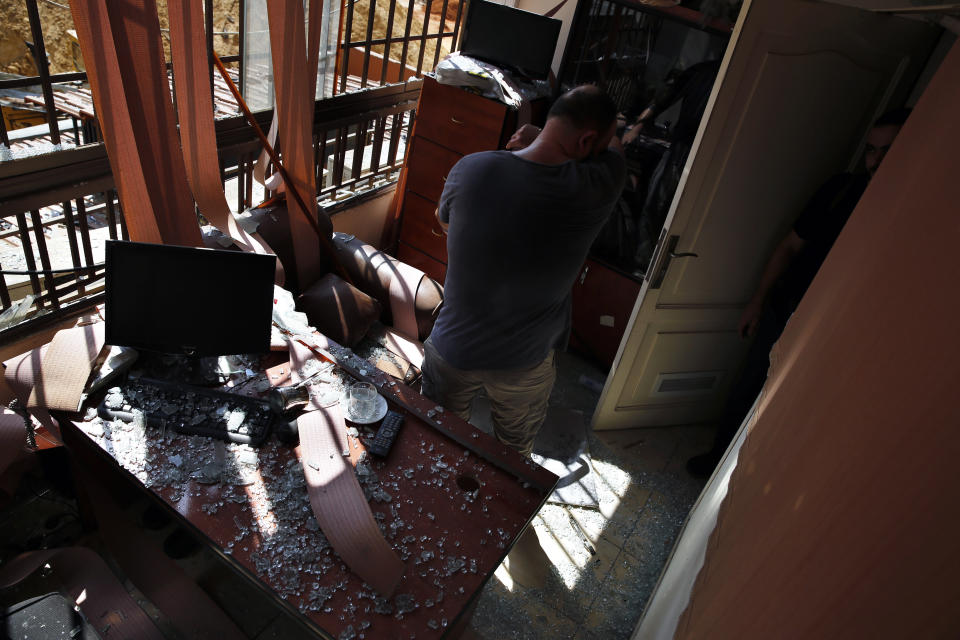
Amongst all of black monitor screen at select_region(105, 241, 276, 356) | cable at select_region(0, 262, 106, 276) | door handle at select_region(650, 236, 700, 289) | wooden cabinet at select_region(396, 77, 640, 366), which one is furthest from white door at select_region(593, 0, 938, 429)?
cable at select_region(0, 262, 106, 276)

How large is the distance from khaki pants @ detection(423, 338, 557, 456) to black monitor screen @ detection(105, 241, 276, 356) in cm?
68

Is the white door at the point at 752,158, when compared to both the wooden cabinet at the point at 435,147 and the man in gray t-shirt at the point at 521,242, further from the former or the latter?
the wooden cabinet at the point at 435,147

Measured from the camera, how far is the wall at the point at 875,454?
37cm

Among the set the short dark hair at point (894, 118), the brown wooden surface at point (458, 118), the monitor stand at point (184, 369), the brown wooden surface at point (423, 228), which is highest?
the short dark hair at point (894, 118)

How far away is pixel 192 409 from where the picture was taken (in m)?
1.78

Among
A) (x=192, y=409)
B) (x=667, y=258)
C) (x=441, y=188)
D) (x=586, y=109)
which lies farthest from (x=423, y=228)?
(x=192, y=409)

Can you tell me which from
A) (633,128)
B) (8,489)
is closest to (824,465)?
(8,489)

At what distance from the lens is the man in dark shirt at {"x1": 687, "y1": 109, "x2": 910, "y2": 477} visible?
2303 mm

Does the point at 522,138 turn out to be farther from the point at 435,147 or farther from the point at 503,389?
the point at 435,147

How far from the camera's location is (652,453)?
3.19 meters

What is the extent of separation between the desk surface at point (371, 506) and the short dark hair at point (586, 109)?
103 cm

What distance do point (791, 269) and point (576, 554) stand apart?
5.23ft

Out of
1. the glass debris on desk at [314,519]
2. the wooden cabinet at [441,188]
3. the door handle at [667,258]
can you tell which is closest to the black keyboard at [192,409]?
the glass debris on desk at [314,519]

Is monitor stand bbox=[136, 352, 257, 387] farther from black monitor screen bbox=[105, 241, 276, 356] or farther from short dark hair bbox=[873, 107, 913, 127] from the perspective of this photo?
short dark hair bbox=[873, 107, 913, 127]
